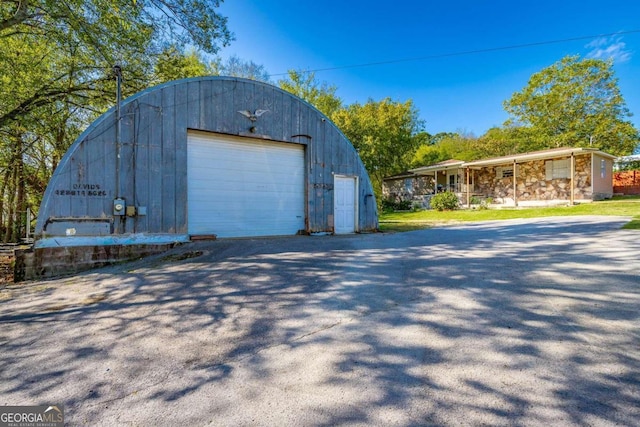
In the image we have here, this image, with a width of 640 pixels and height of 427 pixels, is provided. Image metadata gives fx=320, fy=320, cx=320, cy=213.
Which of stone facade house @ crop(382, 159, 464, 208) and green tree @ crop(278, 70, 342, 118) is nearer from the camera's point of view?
stone facade house @ crop(382, 159, 464, 208)

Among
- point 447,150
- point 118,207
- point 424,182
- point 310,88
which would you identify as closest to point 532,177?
point 424,182

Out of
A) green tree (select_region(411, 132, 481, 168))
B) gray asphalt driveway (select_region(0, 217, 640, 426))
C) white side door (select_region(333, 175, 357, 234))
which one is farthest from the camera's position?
green tree (select_region(411, 132, 481, 168))

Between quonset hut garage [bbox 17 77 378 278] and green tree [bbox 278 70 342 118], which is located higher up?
green tree [bbox 278 70 342 118]

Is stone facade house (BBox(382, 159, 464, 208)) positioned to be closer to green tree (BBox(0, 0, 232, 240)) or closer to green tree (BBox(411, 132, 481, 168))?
green tree (BBox(411, 132, 481, 168))

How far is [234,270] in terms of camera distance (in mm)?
5133

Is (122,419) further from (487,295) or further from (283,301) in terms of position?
(487,295)

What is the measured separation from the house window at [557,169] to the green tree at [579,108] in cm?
841

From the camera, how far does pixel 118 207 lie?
6633 millimetres

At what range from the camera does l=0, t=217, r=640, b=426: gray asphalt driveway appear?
6.32 feet

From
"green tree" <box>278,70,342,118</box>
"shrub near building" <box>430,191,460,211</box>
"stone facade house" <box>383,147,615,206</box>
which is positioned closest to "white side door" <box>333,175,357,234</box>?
"shrub near building" <box>430,191,460,211</box>

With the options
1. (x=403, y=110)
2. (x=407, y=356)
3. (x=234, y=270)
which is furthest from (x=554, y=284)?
(x=403, y=110)

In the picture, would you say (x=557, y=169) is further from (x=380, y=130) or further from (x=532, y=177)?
(x=380, y=130)

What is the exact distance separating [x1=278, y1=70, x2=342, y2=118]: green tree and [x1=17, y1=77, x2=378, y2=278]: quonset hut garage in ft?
49.1

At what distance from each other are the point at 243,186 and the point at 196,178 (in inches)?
48.5
